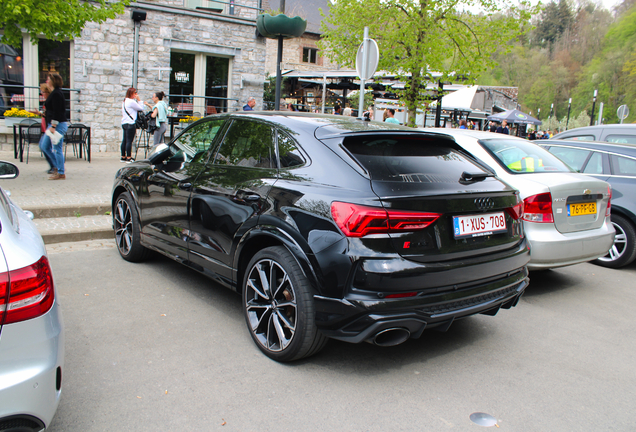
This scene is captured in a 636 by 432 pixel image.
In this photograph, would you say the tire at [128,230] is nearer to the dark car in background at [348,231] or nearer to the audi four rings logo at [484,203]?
the dark car in background at [348,231]

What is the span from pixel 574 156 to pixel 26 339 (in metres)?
6.99

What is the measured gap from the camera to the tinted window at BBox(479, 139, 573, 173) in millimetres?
5398

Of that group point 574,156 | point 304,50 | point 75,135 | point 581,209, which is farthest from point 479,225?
point 304,50

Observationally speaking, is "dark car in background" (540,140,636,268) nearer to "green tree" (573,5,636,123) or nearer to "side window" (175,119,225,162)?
"side window" (175,119,225,162)

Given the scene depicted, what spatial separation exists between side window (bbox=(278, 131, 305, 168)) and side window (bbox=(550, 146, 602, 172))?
4.89 meters

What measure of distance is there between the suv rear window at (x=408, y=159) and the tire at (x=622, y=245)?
12.5 ft

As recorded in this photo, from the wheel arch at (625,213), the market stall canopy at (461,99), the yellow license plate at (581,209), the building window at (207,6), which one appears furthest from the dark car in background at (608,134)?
the building window at (207,6)

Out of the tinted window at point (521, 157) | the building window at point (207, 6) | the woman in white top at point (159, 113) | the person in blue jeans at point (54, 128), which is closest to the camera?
the tinted window at point (521, 157)

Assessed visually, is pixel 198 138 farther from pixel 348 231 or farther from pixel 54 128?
pixel 54 128

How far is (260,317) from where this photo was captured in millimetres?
3582

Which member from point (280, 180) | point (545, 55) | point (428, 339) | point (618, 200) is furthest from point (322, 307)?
point (545, 55)

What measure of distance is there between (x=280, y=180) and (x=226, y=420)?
1.57 meters

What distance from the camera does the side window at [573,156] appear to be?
6902 millimetres

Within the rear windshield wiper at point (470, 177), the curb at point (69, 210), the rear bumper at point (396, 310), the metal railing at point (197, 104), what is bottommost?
the curb at point (69, 210)
